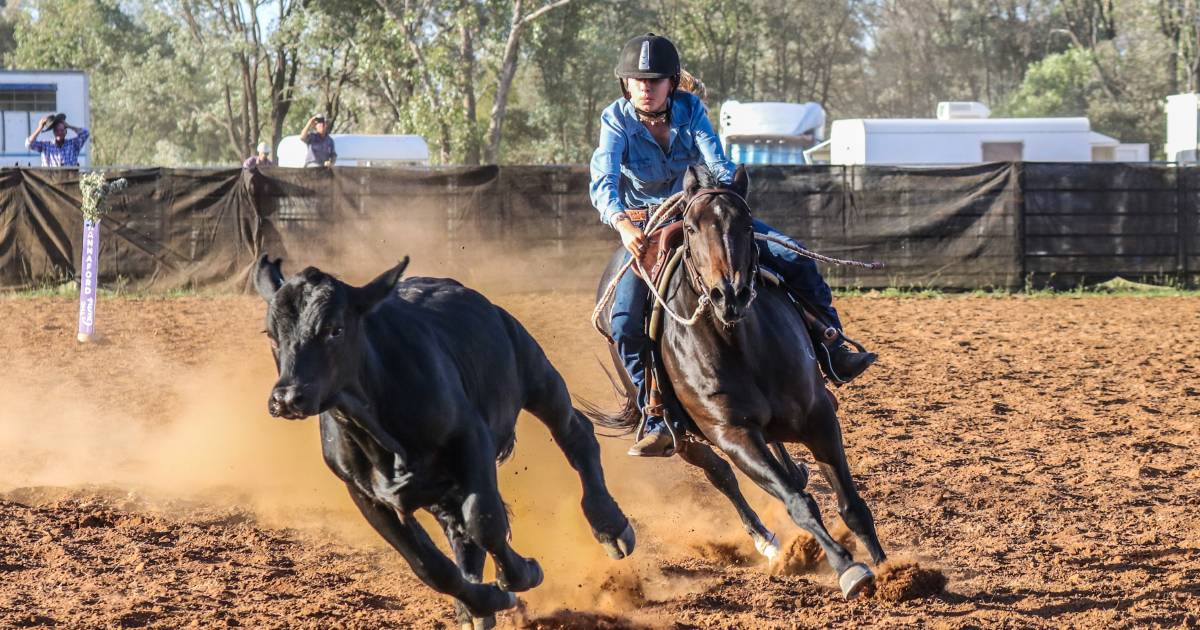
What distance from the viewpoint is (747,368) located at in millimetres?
5402

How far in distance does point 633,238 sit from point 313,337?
2.24m

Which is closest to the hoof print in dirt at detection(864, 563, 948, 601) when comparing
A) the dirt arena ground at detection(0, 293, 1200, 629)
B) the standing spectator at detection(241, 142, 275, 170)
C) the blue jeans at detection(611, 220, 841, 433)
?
the dirt arena ground at detection(0, 293, 1200, 629)

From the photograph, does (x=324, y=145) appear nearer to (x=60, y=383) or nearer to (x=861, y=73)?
(x=60, y=383)

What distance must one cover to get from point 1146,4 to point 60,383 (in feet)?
135

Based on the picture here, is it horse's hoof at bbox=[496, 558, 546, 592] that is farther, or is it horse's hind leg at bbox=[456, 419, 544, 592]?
horse's hoof at bbox=[496, 558, 546, 592]

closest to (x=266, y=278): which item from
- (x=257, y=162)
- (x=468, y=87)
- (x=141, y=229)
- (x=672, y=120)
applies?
(x=672, y=120)

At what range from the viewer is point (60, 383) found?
10.7m

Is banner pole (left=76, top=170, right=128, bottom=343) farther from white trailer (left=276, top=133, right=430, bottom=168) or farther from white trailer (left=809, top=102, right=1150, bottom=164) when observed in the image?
white trailer (left=809, top=102, right=1150, bottom=164)

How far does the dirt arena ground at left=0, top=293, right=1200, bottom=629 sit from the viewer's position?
5.06 metres

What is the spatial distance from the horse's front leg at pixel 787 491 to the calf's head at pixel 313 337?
6.37ft

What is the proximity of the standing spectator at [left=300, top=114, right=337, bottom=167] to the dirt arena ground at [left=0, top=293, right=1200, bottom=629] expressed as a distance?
31.6 ft

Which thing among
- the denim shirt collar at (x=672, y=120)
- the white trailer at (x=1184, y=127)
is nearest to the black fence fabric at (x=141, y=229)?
the denim shirt collar at (x=672, y=120)

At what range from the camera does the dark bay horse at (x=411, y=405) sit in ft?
12.5

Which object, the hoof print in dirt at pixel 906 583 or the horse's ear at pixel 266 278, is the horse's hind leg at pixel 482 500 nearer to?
the horse's ear at pixel 266 278
